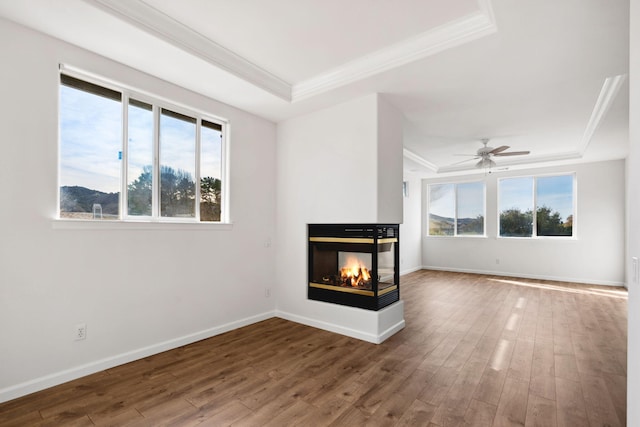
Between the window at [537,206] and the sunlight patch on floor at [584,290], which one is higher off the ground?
the window at [537,206]

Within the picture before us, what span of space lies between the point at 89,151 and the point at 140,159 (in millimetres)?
418

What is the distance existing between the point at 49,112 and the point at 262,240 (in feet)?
8.28

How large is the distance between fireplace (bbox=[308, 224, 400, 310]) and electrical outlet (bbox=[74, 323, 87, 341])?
234cm

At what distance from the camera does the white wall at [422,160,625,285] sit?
6.70 m

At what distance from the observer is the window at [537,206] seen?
7.34 metres

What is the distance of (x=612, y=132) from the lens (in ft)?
15.8

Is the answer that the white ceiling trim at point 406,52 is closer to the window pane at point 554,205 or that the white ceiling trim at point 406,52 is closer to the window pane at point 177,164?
the window pane at point 177,164

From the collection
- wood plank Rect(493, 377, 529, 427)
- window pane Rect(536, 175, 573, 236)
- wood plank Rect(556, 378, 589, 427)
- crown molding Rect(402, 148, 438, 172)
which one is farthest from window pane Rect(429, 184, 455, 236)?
wood plank Rect(493, 377, 529, 427)

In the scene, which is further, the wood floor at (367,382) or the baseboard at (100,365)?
the baseboard at (100,365)

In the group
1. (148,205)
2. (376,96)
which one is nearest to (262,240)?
(148,205)

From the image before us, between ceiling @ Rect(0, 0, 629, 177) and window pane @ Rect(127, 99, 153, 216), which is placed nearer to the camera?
ceiling @ Rect(0, 0, 629, 177)

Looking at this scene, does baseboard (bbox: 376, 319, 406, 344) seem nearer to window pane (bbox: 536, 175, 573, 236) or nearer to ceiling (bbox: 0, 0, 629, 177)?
ceiling (bbox: 0, 0, 629, 177)

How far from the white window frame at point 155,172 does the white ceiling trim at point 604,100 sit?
4365 mm

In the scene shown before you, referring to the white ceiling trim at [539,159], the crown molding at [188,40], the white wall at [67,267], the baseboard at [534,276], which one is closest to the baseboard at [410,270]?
the baseboard at [534,276]
